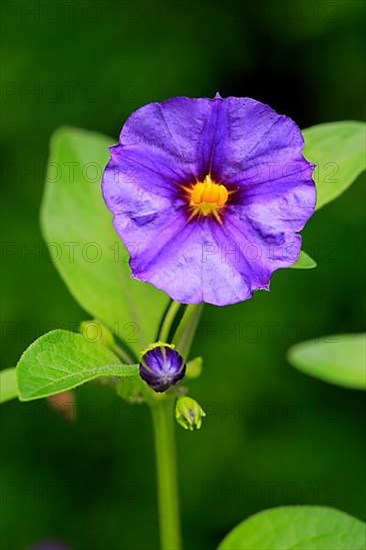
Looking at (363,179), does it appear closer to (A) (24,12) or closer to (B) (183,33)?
(B) (183,33)

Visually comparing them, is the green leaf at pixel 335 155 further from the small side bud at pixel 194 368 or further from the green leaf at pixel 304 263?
the small side bud at pixel 194 368

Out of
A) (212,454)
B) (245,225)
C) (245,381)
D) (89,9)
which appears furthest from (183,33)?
(245,225)

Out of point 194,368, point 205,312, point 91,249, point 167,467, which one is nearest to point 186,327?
point 194,368

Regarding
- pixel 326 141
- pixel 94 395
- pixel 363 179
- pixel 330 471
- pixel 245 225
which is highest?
pixel 363 179

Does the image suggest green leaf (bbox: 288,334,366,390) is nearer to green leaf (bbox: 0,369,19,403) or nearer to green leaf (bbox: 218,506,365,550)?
green leaf (bbox: 218,506,365,550)

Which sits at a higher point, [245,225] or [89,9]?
[89,9]

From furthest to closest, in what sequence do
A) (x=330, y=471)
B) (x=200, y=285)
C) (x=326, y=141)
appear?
(x=330, y=471)
(x=326, y=141)
(x=200, y=285)
